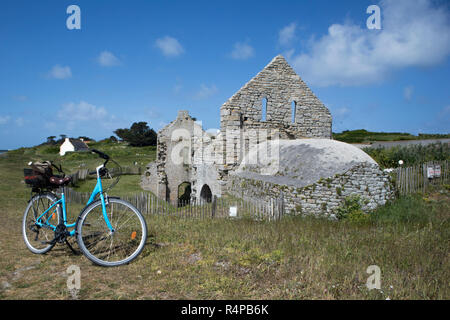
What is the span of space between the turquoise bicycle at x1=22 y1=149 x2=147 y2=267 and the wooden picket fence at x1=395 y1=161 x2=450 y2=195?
9.78 metres

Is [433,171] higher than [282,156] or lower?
lower

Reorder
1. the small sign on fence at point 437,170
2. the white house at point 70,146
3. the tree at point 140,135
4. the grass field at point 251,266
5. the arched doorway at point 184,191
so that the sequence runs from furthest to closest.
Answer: the tree at point 140,135 → the white house at point 70,146 → the arched doorway at point 184,191 → the small sign on fence at point 437,170 → the grass field at point 251,266

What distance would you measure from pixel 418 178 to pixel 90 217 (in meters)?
11.6

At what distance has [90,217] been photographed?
4.75 m

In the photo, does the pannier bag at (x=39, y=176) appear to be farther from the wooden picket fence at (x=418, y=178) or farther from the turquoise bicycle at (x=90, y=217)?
the wooden picket fence at (x=418, y=178)

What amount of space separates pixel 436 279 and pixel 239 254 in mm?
2890

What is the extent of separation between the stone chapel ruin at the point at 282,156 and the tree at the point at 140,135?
164 ft

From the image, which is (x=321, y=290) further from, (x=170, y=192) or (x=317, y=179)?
(x=170, y=192)

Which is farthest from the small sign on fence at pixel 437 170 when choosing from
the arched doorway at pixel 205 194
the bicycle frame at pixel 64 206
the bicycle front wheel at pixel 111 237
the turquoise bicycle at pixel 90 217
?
the arched doorway at pixel 205 194

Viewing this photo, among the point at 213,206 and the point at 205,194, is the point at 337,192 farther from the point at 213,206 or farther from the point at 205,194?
the point at 205,194

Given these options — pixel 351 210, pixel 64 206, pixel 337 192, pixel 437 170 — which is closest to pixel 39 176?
pixel 64 206

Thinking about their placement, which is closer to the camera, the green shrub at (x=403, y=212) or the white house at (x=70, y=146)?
the green shrub at (x=403, y=212)

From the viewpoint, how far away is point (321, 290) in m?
3.66

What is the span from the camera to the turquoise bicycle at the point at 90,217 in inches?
174
